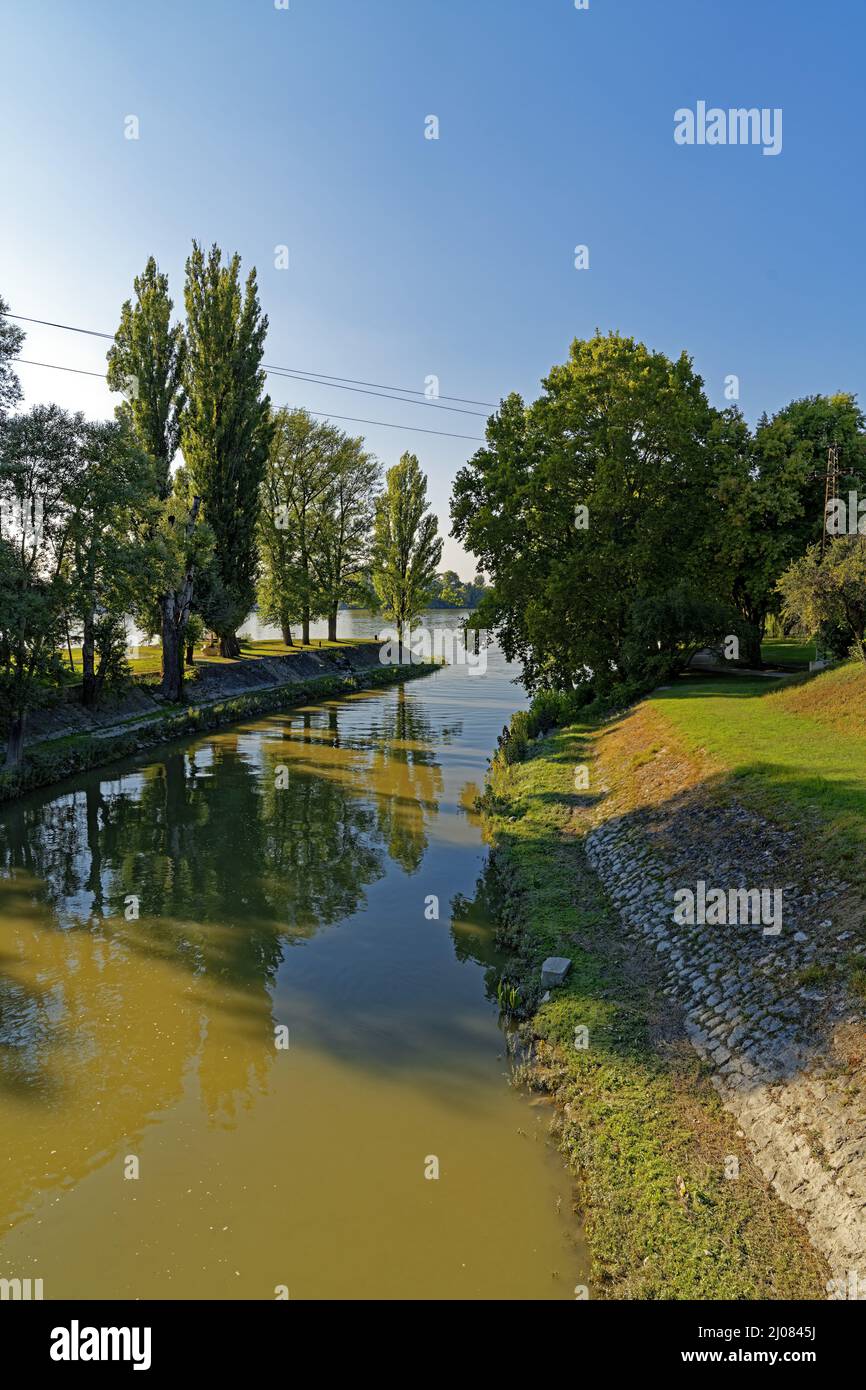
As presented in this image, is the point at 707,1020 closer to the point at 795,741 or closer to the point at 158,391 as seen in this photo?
the point at 795,741

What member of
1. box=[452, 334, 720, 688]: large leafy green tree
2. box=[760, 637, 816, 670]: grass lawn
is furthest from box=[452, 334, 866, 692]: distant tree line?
box=[760, 637, 816, 670]: grass lawn

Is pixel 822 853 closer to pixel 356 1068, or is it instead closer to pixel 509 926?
pixel 509 926

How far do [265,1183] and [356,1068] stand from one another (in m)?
1.99

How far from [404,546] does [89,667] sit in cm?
4032

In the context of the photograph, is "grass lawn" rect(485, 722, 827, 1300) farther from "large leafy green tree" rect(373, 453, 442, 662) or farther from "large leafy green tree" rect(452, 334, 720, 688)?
"large leafy green tree" rect(373, 453, 442, 662)

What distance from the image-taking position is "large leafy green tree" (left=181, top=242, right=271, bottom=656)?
37.8 metres

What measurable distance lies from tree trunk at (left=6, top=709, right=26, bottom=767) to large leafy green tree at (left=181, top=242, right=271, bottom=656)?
16995 mm

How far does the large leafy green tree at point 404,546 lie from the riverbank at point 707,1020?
5070 centimetres

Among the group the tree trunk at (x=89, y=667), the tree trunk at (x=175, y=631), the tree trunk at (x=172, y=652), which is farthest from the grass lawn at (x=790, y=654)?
the tree trunk at (x=89, y=667)

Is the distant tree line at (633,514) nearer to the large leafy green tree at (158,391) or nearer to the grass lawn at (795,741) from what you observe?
the grass lawn at (795,741)

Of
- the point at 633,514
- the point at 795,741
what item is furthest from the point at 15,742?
the point at 633,514

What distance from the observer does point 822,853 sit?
1029cm

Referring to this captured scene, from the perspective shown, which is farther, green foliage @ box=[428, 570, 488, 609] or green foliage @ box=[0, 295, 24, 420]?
green foliage @ box=[428, 570, 488, 609]
